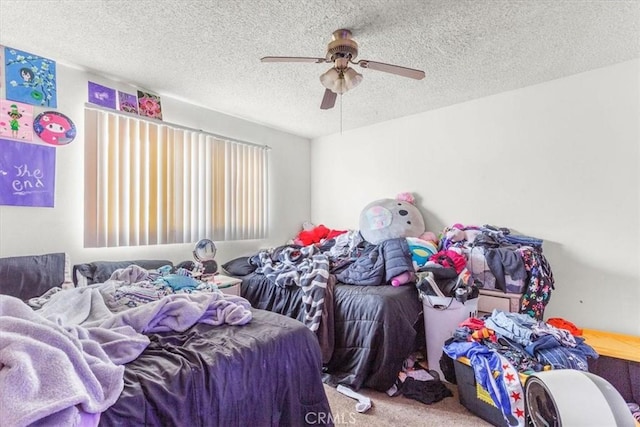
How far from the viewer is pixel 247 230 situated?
133 inches

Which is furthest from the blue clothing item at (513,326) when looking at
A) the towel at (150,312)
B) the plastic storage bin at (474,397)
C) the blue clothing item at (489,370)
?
the towel at (150,312)

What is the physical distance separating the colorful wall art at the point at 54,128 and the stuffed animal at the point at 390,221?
252 cm

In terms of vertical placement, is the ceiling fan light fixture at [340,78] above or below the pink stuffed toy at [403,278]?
above

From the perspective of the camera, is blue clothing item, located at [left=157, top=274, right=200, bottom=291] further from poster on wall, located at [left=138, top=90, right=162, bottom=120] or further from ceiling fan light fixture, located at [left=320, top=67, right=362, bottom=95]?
poster on wall, located at [left=138, top=90, right=162, bottom=120]

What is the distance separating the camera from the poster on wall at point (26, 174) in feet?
6.23

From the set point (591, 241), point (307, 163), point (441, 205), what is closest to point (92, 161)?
point (307, 163)

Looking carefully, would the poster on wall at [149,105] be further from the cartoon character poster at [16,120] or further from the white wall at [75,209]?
the cartoon character poster at [16,120]

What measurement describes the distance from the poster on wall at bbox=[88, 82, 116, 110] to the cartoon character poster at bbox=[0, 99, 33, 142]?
1.28 ft

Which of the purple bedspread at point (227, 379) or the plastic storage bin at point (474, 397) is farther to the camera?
the plastic storage bin at point (474, 397)

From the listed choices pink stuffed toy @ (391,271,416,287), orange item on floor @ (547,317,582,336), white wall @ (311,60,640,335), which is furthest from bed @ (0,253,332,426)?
white wall @ (311,60,640,335)

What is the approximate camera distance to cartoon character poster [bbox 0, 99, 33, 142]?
1888 millimetres

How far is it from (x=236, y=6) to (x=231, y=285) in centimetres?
190

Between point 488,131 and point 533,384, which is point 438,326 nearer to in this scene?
point 533,384

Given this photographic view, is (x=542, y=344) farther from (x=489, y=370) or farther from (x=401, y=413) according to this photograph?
(x=401, y=413)
